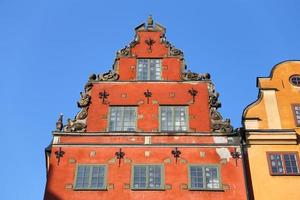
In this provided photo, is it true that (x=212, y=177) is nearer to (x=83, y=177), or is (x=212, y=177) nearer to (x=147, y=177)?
(x=147, y=177)

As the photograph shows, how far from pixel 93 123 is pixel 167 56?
4842 millimetres

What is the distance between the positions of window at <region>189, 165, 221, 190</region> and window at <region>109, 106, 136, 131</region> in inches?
121

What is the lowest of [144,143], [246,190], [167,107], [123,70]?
[246,190]

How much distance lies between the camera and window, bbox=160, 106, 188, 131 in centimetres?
2145

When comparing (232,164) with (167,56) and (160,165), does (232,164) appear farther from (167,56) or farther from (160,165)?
(167,56)

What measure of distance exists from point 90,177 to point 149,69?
604cm

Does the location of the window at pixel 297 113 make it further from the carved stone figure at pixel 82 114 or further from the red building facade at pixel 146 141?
the carved stone figure at pixel 82 114

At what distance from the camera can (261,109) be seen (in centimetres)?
2223

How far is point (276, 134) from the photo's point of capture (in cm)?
2127

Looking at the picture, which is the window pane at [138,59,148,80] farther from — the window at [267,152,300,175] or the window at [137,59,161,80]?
the window at [267,152,300,175]

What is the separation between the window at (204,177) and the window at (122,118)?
3.07 m

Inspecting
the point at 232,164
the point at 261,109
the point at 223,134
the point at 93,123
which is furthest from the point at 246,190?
the point at 93,123

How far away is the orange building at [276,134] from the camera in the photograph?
65.5 ft

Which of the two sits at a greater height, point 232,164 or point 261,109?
point 261,109
